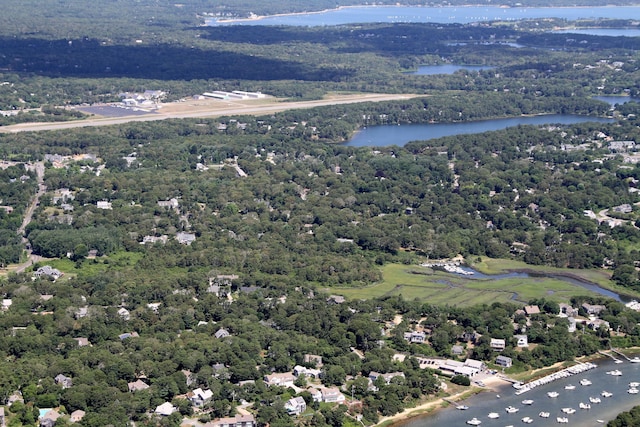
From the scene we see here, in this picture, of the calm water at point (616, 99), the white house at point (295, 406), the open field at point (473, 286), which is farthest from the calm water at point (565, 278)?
the calm water at point (616, 99)

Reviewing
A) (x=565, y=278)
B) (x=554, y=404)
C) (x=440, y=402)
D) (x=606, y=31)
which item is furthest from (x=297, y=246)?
(x=606, y=31)

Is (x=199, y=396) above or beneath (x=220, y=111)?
above

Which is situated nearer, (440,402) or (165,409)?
(165,409)

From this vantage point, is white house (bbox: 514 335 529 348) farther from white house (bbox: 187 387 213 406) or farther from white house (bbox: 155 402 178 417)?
white house (bbox: 155 402 178 417)

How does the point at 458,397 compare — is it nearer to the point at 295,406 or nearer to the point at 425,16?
the point at 295,406

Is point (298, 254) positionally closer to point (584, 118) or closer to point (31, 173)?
point (31, 173)

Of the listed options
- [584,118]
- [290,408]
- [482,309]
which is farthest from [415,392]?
[584,118]

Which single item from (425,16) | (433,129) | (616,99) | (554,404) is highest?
(554,404)

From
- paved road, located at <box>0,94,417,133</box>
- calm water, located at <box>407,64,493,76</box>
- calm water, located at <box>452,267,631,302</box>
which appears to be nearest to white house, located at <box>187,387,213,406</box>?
calm water, located at <box>452,267,631,302</box>
